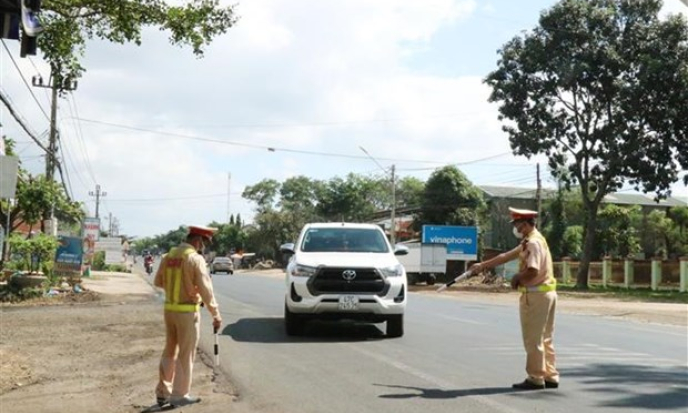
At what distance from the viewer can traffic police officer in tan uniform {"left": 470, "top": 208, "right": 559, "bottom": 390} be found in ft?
26.5

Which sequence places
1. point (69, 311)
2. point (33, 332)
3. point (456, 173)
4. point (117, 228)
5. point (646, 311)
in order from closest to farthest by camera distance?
point (33, 332)
point (69, 311)
point (646, 311)
point (456, 173)
point (117, 228)

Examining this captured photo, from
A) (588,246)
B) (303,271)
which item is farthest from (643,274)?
(303,271)

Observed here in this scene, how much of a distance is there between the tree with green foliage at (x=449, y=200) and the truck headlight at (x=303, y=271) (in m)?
46.6

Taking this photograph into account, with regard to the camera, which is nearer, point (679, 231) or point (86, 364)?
point (86, 364)

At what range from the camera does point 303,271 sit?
12383 mm

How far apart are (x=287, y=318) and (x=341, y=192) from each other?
7948 centimetres

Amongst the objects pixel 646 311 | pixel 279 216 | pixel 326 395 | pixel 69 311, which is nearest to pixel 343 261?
pixel 326 395

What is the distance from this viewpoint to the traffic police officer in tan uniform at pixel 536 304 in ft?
26.5

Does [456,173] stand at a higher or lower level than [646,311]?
higher

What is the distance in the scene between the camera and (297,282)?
12.3 m

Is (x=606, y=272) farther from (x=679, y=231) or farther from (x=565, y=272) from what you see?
(x=679, y=231)

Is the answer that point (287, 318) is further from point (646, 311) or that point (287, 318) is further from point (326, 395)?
point (646, 311)

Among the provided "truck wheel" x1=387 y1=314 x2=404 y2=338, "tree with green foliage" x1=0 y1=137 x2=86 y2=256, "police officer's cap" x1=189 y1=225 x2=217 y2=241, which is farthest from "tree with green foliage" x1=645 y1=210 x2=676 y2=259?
"police officer's cap" x1=189 y1=225 x2=217 y2=241

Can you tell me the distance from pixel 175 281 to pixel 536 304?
364cm
